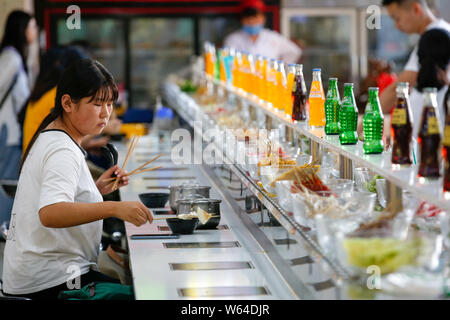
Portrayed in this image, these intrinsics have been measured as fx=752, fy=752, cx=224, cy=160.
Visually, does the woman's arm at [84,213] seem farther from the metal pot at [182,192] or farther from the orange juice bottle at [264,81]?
the orange juice bottle at [264,81]

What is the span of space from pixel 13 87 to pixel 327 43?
Result: 5227mm

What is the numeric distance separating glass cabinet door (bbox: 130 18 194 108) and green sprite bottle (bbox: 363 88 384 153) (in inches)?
298

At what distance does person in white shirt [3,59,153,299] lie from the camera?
101 inches

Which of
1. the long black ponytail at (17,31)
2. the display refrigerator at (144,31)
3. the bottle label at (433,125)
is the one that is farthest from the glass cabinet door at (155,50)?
the bottle label at (433,125)

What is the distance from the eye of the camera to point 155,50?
397 inches

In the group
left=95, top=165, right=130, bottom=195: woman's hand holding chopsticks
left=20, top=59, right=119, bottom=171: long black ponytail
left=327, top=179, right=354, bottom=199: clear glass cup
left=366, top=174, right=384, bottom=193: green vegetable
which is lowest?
left=95, top=165, right=130, bottom=195: woman's hand holding chopsticks

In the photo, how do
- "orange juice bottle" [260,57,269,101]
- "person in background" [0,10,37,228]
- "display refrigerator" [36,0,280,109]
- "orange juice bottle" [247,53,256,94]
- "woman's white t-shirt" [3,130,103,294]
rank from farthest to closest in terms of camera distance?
"display refrigerator" [36,0,280,109] → "person in background" [0,10,37,228] → "orange juice bottle" [247,53,256,94] → "orange juice bottle" [260,57,269,101] → "woman's white t-shirt" [3,130,103,294]

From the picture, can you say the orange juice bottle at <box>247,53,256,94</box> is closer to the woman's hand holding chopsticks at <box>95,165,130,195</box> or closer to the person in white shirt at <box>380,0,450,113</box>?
the person in white shirt at <box>380,0,450,113</box>

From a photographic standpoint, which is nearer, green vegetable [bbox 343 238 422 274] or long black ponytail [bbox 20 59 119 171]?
green vegetable [bbox 343 238 422 274]

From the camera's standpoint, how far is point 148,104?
33.6 feet

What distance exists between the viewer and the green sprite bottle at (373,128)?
Answer: 8.29 feet

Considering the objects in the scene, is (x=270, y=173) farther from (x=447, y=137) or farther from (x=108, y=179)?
(x=447, y=137)

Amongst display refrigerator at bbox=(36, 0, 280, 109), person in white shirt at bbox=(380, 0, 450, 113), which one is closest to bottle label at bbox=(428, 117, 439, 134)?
person in white shirt at bbox=(380, 0, 450, 113)

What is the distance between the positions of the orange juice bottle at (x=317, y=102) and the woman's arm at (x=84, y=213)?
37.4 inches
